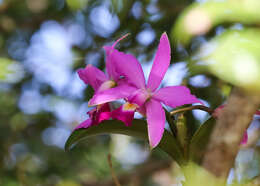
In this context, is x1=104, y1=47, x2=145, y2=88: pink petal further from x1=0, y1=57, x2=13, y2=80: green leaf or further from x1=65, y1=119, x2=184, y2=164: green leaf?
x1=0, y1=57, x2=13, y2=80: green leaf

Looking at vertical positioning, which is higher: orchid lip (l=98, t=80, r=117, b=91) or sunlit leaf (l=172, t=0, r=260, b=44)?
sunlit leaf (l=172, t=0, r=260, b=44)

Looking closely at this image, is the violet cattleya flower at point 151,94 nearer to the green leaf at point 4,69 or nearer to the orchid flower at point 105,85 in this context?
the orchid flower at point 105,85

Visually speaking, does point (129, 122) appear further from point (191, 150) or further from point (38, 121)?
point (38, 121)

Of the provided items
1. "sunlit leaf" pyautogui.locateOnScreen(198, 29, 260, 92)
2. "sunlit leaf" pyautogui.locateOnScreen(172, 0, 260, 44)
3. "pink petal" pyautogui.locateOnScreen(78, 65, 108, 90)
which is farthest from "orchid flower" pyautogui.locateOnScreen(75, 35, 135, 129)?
"sunlit leaf" pyautogui.locateOnScreen(198, 29, 260, 92)

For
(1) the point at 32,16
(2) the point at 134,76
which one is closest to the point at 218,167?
(2) the point at 134,76

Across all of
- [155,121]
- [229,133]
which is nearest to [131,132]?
[155,121]

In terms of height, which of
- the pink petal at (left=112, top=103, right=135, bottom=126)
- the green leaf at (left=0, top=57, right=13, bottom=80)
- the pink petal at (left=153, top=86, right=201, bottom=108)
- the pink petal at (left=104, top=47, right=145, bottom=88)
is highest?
the green leaf at (left=0, top=57, right=13, bottom=80)

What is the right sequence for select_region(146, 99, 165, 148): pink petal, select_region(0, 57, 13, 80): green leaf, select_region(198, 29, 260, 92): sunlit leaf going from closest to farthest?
select_region(198, 29, 260, 92): sunlit leaf < select_region(146, 99, 165, 148): pink petal < select_region(0, 57, 13, 80): green leaf
